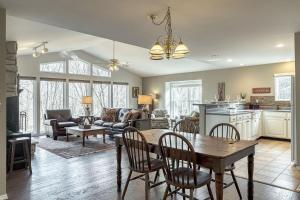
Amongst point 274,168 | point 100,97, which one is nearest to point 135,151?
point 274,168

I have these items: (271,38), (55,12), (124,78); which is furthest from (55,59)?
(271,38)

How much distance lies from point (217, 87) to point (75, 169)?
252 inches

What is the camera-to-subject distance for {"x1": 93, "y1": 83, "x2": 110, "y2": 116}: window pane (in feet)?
31.6

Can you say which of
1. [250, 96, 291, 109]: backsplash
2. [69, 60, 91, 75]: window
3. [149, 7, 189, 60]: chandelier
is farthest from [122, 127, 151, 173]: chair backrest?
[69, 60, 91, 75]: window

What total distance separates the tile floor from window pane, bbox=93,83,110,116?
21.5 ft

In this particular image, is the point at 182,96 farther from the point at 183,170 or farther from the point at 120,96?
the point at 183,170

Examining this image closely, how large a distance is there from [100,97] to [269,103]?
660 centimetres

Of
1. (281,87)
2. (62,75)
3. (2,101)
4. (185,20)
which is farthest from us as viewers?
(62,75)

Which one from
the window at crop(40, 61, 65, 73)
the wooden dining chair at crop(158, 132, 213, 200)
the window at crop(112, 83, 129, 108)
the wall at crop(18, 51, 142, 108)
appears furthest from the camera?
the window at crop(112, 83, 129, 108)

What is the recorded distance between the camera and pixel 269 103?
7293mm

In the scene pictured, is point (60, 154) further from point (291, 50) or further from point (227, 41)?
point (291, 50)

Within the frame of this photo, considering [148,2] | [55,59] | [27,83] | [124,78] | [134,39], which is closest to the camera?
[148,2]

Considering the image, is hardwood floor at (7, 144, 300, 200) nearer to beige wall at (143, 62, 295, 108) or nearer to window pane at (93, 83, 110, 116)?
beige wall at (143, 62, 295, 108)

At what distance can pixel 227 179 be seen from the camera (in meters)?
3.49
